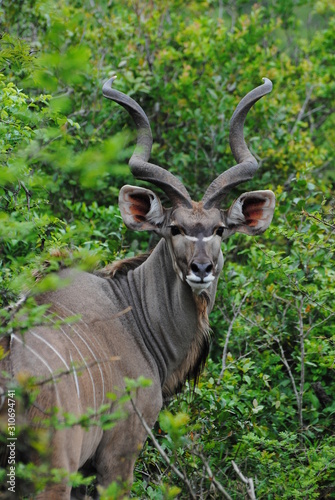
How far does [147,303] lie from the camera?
13.6ft

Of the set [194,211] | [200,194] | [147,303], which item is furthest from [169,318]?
[200,194]

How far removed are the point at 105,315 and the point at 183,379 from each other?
645 mm

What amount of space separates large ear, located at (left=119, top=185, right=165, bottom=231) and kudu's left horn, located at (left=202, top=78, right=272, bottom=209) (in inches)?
10.6

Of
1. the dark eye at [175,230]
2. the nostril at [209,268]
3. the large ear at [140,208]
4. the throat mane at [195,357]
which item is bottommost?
the throat mane at [195,357]

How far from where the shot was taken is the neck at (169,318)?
408cm

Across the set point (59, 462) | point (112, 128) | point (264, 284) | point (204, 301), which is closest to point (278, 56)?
point (112, 128)

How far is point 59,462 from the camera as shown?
2.98 m

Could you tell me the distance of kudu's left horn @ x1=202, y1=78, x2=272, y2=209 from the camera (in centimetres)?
414

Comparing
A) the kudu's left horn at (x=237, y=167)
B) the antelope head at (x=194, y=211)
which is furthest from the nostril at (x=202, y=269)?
the kudu's left horn at (x=237, y=167)

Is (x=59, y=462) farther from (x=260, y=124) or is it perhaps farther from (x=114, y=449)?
(x=260, y=124)

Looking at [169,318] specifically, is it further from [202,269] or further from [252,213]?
[252,213]

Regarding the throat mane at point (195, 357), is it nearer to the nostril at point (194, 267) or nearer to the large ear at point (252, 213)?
the nostril at point (194, 267)

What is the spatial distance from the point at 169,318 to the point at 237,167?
884 mm

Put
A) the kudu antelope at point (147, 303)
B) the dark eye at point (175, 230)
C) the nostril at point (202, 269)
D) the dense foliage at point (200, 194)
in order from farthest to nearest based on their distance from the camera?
the dark eye at point (175, 230)
the nostril at point (202, 269)
the kudu antelope at point (147, 303)
the dense foliage at point (200, 194)
